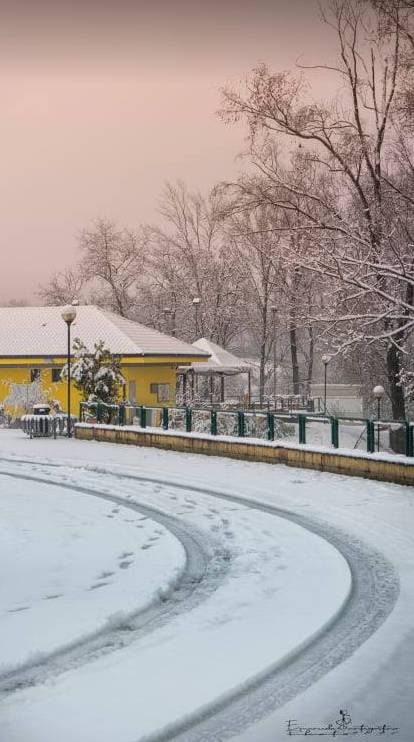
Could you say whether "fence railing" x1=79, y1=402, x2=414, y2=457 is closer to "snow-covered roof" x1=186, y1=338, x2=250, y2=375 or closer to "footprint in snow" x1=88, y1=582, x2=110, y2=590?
"footprint in snow" x1=88, y1=582, x2=110, y2=590

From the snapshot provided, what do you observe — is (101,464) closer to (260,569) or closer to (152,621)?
(260,569)

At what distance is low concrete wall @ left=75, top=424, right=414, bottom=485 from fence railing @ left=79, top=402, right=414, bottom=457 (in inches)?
16.3

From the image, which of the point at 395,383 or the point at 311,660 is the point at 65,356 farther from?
the point at 311,660

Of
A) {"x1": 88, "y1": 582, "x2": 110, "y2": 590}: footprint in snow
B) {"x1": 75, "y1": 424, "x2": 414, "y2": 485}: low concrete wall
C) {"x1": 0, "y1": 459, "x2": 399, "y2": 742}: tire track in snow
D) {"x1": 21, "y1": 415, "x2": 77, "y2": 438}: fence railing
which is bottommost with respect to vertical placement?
{"x1": 0, "y1": 459, "x2": 399, "y2": 742}: tire track in snow

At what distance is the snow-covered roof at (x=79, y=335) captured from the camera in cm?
4500

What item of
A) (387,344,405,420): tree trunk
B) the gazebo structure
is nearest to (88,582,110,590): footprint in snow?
(387,344,405,420): tree trunk

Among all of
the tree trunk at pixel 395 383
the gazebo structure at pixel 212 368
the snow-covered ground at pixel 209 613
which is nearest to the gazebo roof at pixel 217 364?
the gazebo structure at pixel 212 368

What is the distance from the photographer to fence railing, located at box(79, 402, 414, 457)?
806 inches

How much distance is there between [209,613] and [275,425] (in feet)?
50.7

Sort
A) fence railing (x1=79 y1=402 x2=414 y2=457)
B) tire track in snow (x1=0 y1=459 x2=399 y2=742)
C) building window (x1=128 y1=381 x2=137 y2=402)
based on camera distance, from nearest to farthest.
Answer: tire track in snow (x1=0 y1=459 x2=399 y2=742) < fence railing (x1=79 y1=402 x2=414 y2=457) < building window (x1=128 y1=381 x2=137 y2=402)

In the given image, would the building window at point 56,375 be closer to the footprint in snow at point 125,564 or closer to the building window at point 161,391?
the building window at point 161,391

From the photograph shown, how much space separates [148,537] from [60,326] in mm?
36787

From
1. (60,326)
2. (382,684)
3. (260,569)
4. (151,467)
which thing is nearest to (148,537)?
(260,569)

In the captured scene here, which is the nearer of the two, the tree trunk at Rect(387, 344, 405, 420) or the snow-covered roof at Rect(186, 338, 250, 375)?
the tree trunk at Rect(387, 344, 405, 420)
